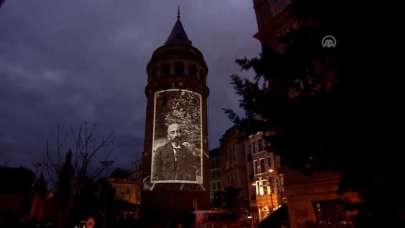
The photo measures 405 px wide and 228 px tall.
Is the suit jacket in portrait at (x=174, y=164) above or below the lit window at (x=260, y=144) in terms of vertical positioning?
below

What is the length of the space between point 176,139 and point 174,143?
0.51 meters

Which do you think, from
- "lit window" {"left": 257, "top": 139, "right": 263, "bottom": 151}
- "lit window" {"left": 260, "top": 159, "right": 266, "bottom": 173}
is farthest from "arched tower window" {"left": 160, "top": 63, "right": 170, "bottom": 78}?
"lit window" {"left": 260, "top": 159, "right": 266, "bottom": 173}

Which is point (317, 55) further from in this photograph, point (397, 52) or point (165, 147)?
point (165, 147)

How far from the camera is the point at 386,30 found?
4.46 m

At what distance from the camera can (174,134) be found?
3064 centimetres

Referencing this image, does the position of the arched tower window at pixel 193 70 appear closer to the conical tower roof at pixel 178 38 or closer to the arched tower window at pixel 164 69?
the arched tower window at pixel 164 69

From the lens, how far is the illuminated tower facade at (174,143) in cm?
2905

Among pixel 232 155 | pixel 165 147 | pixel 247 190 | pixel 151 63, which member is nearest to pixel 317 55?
pixel 165 147

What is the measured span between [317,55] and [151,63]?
33069 millimetres

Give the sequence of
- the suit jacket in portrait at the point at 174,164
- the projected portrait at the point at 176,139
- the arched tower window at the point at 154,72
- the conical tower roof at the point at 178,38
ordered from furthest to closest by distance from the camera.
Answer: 1. the conical tower roof at the point at 178,38
2. the arched tower window at the point at 154,72
3. the projected portrait at the point at 176,139
4. the suit jacket in portrait at the point at 174,164

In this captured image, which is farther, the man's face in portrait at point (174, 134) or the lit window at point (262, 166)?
the lit window at point (262, 166)

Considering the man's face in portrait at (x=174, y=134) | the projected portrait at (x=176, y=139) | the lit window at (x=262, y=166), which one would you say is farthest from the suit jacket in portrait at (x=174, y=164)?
the lit window at (x=262, y=166)

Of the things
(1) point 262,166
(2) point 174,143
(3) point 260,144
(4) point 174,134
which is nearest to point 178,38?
(4) point 174,134

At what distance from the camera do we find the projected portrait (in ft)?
97.4
